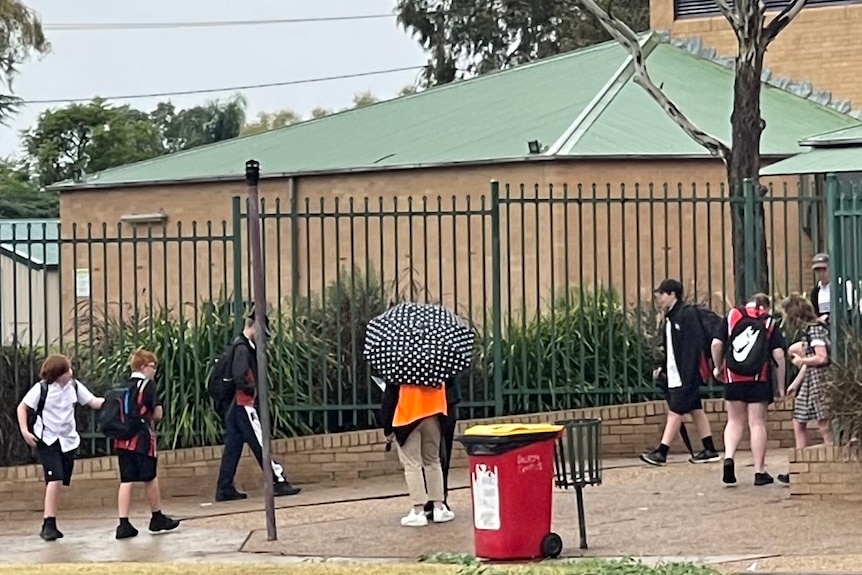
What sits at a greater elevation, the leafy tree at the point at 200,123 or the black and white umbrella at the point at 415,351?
the leafy tree at the point at 200,123

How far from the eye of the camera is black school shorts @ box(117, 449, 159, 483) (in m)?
12.5

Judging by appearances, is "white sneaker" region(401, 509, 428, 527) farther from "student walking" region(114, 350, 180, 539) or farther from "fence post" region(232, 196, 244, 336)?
"fence post" region(232, 196, 244, 336)

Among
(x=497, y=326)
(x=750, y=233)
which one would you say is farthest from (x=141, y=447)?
(x=750, y=233)

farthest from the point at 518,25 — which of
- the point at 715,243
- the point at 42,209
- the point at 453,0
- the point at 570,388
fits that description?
the point at 570,388

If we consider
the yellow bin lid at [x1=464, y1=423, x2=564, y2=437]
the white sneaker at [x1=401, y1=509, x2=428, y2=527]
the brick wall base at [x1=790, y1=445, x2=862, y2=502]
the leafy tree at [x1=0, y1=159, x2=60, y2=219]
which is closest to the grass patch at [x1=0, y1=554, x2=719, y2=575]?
the yellow bin lid at [x1=464, y1=423, x2=564, y2=437]

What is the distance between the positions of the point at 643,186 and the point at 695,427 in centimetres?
734

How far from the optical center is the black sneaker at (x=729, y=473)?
43.4ft

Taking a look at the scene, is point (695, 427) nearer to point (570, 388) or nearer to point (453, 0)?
point (570, 388)

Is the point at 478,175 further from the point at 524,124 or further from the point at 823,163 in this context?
the point at 823,163

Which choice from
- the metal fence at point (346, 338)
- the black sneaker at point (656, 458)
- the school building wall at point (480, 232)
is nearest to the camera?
the black sneaker at point (656, 458)

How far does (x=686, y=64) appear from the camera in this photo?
85.0 ft

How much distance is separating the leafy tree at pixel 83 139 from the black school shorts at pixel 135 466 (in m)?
54.1

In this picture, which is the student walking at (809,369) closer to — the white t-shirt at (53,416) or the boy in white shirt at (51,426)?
the boy in white shirt at (51,426)

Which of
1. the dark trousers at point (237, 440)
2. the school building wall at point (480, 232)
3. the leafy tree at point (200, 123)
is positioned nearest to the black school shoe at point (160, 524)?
the dark trousers at point (237, 440)
